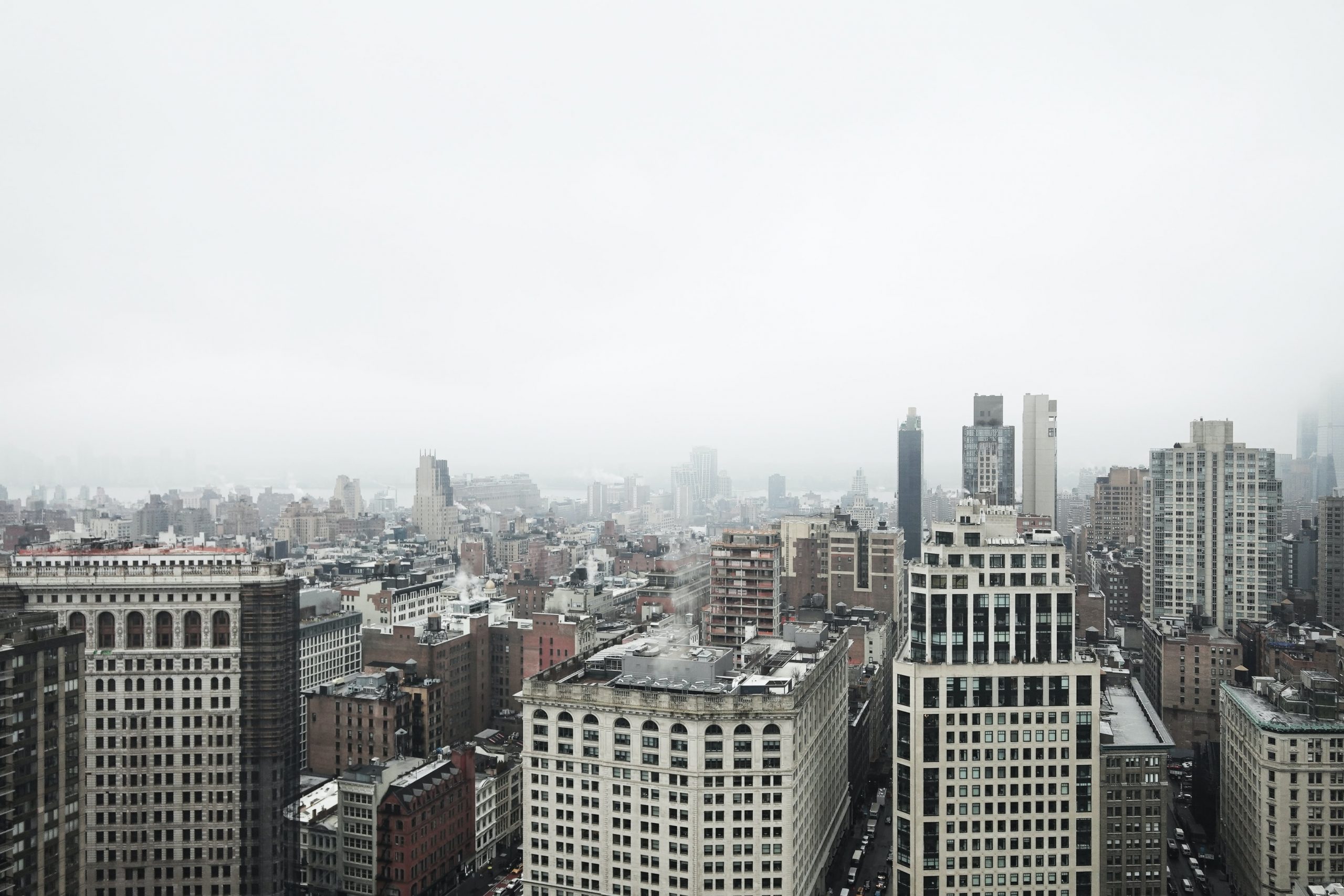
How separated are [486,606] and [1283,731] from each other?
44.8 m

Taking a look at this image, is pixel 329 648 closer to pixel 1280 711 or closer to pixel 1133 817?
pixel 1133 817

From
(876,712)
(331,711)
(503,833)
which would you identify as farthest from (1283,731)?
(331,711)

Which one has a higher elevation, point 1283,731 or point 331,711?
point 1283,731

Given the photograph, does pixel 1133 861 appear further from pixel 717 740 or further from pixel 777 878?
pixel 717 740

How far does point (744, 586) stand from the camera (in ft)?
165

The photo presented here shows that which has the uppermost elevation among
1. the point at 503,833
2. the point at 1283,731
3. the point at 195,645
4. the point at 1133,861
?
the point at 195,645

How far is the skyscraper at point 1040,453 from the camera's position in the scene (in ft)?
307

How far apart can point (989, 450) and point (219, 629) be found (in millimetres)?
77533

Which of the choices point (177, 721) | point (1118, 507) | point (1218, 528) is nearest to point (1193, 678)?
point (1218, 528)

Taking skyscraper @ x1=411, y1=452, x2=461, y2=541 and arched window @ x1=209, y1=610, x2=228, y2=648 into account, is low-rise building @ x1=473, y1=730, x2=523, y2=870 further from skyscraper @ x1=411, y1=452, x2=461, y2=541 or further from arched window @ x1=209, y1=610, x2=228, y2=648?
skyscraper @ x1=411, y1=452, x2=461, y2=541

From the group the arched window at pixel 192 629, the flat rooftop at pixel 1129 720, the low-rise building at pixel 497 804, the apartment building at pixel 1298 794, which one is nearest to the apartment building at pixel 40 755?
the arched window at pixel 192 629

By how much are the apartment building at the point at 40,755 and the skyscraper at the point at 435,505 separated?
3571 inches

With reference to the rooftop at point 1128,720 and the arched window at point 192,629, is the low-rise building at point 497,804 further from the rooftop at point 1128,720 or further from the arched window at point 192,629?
the rooftop at point 1128,720

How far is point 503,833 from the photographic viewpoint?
38375 mm
